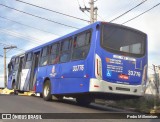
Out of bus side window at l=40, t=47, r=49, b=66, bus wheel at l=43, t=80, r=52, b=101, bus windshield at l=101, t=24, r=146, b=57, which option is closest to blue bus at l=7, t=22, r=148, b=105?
bus windshield at l=101, t=24, r=146, b=57

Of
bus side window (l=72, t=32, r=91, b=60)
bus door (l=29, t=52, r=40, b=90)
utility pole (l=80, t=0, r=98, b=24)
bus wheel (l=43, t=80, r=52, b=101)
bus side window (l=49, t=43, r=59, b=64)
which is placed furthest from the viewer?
utility pole (l=80, t=0, r=98, b=24)

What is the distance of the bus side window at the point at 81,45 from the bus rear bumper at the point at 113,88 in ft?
4.50

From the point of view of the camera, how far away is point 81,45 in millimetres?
14688

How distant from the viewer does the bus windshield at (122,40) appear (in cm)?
1397

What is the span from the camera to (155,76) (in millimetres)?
22797

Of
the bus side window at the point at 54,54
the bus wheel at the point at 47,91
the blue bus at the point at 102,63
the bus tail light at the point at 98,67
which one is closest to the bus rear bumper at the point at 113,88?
the blue bus at the point at 102,63

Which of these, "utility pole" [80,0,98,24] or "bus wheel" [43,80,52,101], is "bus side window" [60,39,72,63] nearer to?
"bus wheel" [43,80,52,101]

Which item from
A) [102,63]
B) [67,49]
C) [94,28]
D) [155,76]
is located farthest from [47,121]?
[155,76]

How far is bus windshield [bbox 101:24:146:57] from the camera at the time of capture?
45.8 ft

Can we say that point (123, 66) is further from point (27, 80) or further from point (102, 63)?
point (27, 80)

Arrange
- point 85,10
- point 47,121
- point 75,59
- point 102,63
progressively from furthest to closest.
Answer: point 85,10 < point 75,59 < point 102,63 < point 47,121

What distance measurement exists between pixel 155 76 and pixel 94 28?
33.0ft

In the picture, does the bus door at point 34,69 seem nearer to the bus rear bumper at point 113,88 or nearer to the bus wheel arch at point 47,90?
the bus wheel arch at point 47,90

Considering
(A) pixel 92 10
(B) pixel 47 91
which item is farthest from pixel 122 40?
(A) pixel 92 10
